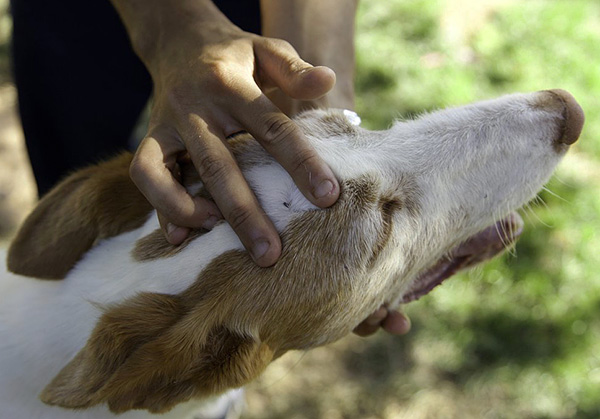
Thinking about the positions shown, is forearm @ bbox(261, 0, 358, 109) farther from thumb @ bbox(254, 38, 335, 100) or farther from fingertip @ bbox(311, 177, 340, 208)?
fingertip @ bbox(311, 177, 340, 208)

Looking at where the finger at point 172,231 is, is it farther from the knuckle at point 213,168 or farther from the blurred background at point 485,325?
the blurred background at point 485,325

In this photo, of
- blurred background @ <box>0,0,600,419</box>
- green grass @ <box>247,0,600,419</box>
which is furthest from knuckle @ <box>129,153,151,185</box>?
green grass @ <box>247,0,600,419</box>

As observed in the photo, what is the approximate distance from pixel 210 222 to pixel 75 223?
52 centimetres

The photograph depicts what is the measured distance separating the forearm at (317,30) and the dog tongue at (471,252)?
80 centimetres

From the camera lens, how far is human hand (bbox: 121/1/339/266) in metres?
1.94

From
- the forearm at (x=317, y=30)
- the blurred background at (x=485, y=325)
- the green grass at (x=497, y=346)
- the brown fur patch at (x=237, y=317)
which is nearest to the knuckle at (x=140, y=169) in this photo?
the brown fur patch at (x=237, y=317)

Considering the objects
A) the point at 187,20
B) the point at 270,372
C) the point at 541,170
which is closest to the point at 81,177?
the point at 187,20

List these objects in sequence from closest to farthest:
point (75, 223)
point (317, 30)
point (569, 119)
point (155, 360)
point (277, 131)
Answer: point (155, 360), point (277, 131), point (75, 223), point (569, 119), point (317, 30)

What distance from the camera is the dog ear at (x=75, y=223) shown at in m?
2.20

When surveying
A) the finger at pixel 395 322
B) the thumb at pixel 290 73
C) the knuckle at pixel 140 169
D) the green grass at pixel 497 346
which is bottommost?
the green grass at pixel 497 346

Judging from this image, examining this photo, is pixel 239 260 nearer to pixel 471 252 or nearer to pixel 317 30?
pixel 471 252

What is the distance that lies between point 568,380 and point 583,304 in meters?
0.53

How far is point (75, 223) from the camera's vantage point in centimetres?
224


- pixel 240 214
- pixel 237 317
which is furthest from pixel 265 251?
pixel 237 317
